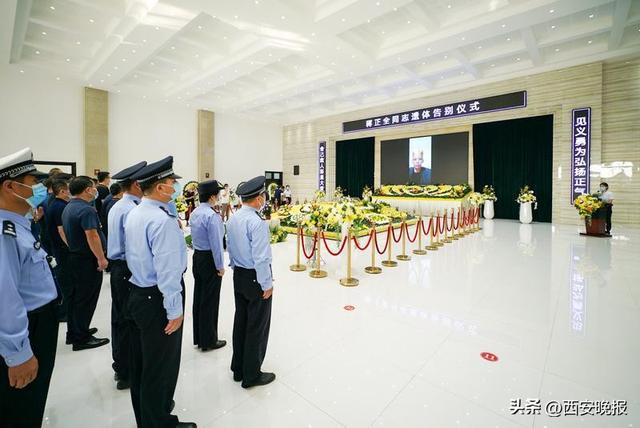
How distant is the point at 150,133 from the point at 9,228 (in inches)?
589

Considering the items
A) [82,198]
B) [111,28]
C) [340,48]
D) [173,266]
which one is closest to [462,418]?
[173,266]

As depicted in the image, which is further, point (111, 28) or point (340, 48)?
point (340, 48)

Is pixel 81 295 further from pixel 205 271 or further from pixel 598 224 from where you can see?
pixel 598 224

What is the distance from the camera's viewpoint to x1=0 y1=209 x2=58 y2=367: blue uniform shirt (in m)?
1.20

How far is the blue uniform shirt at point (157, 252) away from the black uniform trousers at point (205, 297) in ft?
3.40

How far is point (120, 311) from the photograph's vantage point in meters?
2.19

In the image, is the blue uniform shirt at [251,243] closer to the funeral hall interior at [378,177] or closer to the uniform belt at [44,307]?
the funeral hall interior at [378,177]

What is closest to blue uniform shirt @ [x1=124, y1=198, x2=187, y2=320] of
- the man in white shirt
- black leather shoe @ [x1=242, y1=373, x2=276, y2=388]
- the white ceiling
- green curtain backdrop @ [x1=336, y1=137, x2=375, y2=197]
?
black leather shoe @ [x1=242, y1=373, x2=276, y2=388]

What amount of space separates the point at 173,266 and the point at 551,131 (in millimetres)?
13684

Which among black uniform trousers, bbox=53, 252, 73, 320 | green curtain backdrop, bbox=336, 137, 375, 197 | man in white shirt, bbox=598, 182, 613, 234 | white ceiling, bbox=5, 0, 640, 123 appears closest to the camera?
black uniform trousers, bbox=53, 252, 73, 320

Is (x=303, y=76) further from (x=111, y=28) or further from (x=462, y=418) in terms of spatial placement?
(x=462, y=418)

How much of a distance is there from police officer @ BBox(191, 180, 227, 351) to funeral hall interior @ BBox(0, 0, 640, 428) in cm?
12

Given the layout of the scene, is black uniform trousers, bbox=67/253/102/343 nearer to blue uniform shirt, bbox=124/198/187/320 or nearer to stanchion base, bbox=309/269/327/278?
blue uniform shirt, bbox=124/198/187/320

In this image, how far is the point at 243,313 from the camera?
2273mm
